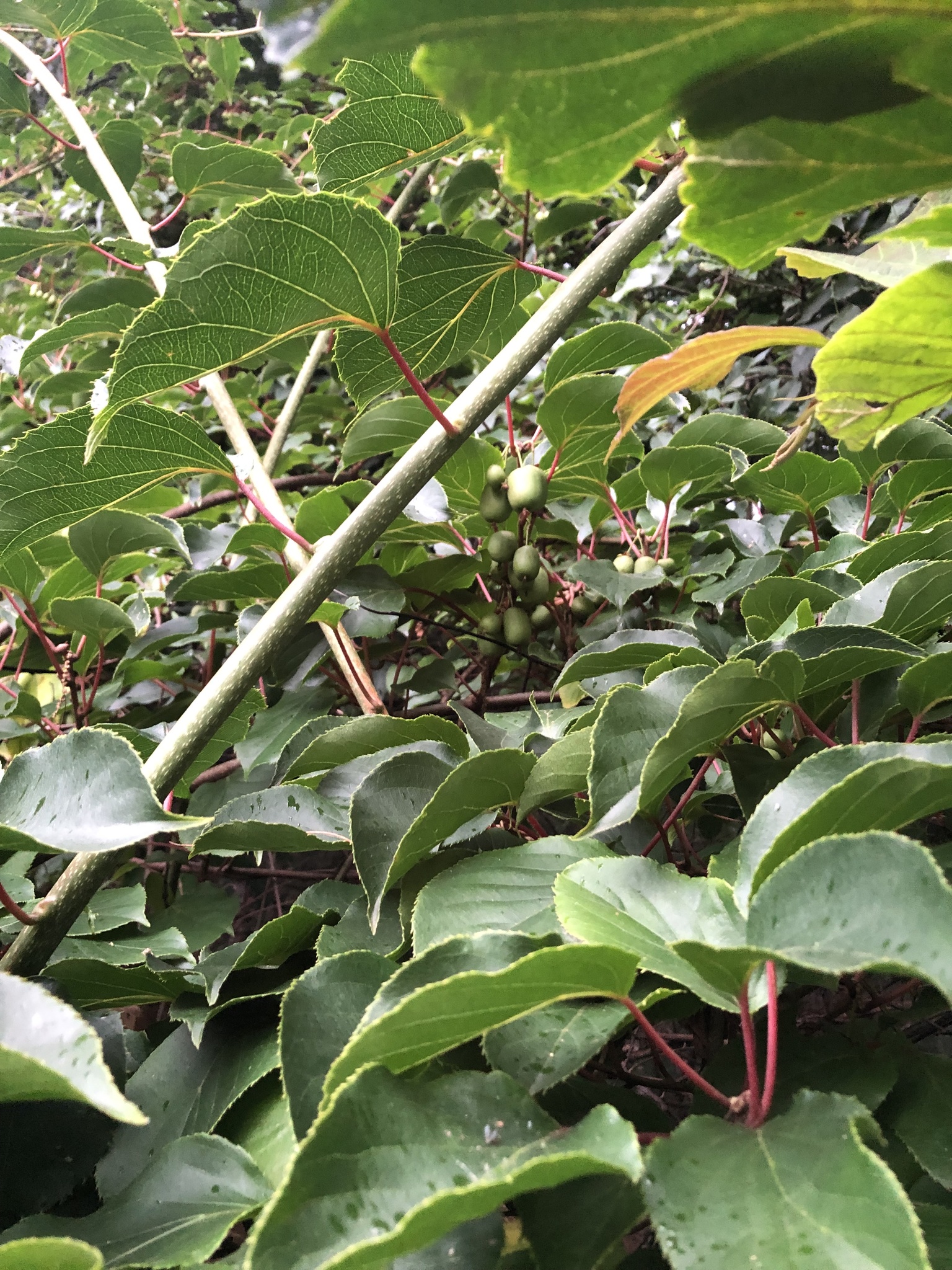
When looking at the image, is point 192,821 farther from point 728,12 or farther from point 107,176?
point 107,176

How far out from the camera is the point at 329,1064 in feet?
0.90

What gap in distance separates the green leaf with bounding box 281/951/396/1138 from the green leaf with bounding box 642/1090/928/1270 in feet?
0.36

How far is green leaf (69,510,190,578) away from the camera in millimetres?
686

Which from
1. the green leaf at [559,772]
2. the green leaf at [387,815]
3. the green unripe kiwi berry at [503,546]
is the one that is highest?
the green leaf at [387,815]

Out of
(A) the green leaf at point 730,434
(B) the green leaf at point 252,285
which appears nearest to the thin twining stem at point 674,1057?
(B) the green leaf at point 252,285

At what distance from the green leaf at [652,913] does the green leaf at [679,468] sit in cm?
46

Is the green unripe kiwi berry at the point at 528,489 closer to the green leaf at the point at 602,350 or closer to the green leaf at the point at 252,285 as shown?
the green leaf at the point at 602,350

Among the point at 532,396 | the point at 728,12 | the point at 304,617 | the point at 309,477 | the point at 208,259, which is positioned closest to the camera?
the point at 728,12

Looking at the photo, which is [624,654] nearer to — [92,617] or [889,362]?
[889,362]

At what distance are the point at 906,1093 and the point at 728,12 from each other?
354 mm

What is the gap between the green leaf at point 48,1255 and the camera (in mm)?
210

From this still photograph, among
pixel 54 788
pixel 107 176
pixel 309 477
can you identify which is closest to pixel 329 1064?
pixel 54 788

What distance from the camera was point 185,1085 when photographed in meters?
0.35

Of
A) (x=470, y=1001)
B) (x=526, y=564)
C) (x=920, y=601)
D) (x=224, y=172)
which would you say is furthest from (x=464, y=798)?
(x=224, y=172)
